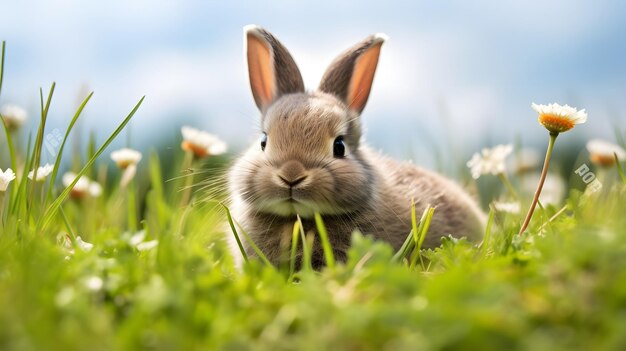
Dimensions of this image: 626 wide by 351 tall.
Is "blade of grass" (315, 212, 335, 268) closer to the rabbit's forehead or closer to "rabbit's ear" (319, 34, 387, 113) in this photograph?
the rabbit's forehead

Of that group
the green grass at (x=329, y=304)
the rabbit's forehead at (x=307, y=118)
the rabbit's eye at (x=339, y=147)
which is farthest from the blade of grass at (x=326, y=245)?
the rabbit's eye at (x=339, y=147)

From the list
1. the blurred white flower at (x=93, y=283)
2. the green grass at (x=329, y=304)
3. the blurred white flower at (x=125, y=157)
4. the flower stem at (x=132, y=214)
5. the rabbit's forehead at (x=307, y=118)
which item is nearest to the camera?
the green grass at (x=329, y=304)

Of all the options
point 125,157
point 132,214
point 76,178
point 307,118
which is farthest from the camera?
point 125,157

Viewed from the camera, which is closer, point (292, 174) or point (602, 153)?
point (292, 174)

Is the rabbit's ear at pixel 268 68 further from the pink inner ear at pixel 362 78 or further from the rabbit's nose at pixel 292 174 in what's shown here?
the rabbit's nose at pixel 292 174

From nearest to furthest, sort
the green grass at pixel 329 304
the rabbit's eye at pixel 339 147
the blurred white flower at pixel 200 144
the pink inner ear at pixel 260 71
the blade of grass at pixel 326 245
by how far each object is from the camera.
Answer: the green grass at pixel 329 304, the blade of grass at pixel 326 245, the rabbit's eye at pixel 339 147, the pink inner ear at pixel 260 71, the blurred white flower at pixel 200 144

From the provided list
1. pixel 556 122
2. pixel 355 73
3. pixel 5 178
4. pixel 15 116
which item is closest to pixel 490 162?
pixel 556 122

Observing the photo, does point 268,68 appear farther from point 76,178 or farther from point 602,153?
point 602,153

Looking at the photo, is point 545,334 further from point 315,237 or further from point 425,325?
point 315,237
